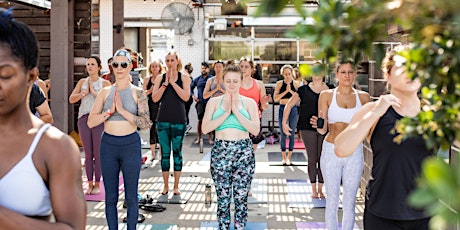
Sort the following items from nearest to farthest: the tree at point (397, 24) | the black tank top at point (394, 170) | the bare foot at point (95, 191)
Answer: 1. the tree at point (397, 24)
2. the black tank top at point (394, 170)
3. the bare foot at point (95, 191)

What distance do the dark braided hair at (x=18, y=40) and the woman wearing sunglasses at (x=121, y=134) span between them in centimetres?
381

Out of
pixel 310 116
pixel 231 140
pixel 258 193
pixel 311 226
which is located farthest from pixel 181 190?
pixel 231 140

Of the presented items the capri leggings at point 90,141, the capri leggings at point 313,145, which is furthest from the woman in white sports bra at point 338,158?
the capri leggings at point 90,141

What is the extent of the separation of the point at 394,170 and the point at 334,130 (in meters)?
2.10

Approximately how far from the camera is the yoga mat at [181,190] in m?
8.16

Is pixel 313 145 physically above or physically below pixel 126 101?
below

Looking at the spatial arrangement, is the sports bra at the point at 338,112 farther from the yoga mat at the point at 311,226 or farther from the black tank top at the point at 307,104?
the black tank top at the point at 307,104

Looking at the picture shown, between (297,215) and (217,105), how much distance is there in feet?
7.11

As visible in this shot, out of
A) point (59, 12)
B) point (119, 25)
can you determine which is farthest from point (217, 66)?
point (59, 12)

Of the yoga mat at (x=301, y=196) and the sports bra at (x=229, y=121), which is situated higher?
the sports bra at (x=229, y=121)

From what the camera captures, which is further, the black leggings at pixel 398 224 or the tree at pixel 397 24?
the black leggings at pixel 398 224

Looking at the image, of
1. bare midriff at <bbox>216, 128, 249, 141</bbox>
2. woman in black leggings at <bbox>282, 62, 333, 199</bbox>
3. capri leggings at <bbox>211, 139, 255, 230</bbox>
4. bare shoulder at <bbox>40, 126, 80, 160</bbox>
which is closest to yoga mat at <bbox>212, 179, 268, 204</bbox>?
woman in black leggings at <bbox>282, 62, 333, 199</bbox>

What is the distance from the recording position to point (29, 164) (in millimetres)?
1989

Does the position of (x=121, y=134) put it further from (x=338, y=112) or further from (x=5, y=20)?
(x=5, y=20)
